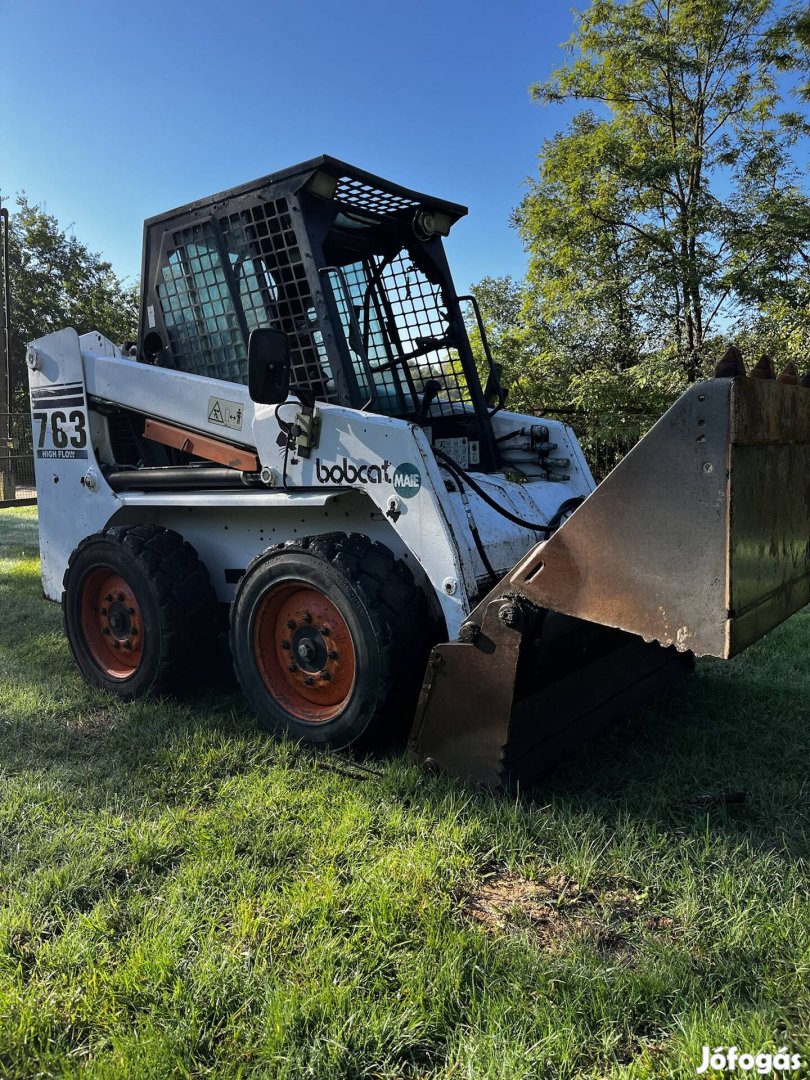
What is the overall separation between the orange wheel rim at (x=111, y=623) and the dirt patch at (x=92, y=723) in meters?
0.24

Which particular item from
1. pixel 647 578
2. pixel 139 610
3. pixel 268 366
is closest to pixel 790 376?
pixel 647 578

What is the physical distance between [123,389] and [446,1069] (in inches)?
146

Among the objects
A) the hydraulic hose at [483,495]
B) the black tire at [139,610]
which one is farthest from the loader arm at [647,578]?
the black tire at [139,610]

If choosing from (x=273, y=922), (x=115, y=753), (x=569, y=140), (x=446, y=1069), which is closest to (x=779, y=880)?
(x=446, y=1069)

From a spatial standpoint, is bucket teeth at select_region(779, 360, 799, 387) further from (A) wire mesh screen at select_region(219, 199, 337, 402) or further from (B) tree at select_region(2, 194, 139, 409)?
(B) tree at select_region(2, 194, 139, 409)

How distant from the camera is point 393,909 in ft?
7.14

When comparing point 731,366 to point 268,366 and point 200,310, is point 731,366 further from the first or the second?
point 200,310

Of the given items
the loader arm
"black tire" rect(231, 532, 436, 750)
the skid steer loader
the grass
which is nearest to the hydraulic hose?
the skid steer loader

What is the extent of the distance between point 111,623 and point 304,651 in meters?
1.42

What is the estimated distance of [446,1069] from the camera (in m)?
1.67

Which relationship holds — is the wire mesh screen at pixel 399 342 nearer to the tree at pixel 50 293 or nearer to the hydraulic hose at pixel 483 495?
the hydraulic hose at pixel 483 495

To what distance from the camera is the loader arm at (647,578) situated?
7.23 feet

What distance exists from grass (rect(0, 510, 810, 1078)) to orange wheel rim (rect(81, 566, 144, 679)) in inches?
27.8

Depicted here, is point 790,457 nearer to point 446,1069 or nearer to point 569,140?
point 446,1069
